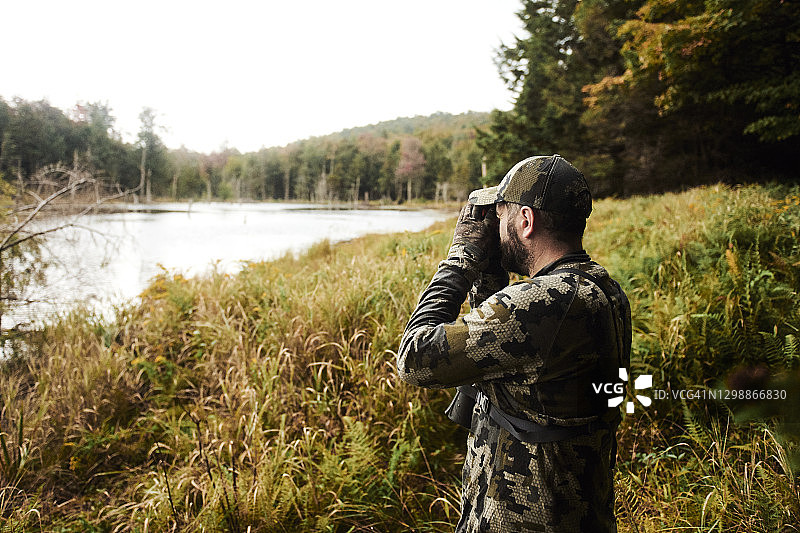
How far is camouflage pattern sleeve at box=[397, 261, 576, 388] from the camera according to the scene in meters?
1.01

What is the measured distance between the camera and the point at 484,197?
4.26ft

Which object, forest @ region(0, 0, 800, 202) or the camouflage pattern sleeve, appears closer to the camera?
the camouflage pattern sleeve

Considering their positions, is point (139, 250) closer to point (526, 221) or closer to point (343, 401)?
point (343, 401)

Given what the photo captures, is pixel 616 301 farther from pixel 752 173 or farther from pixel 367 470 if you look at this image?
pixel 752 173

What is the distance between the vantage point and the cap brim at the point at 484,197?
49.5 inches

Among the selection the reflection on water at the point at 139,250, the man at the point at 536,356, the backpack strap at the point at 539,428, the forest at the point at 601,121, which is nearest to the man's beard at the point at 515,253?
the man at the point at 536,356

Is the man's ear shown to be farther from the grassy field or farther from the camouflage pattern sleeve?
the grassy field

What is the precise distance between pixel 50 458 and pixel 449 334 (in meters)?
3.64

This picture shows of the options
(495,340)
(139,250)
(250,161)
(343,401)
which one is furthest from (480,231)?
(250,161)

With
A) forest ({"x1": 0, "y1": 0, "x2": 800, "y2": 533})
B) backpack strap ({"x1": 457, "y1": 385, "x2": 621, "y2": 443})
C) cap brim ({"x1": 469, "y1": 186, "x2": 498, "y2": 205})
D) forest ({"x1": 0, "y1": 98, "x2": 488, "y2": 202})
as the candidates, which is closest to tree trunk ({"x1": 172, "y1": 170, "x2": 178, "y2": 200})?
forest ({"x1": 0, "y1": 98, "x2": 488, "y2": 202})

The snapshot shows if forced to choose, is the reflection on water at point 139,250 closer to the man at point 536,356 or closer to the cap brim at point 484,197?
the cap brim at point 484,197

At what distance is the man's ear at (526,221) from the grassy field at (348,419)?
670 mm

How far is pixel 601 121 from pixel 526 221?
17.6 metres

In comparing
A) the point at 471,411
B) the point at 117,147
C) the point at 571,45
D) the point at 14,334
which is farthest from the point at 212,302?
the point at 571,45
